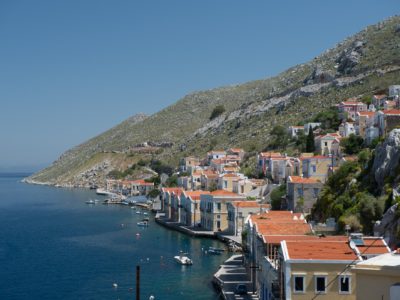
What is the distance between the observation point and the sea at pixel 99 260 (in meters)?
36.3

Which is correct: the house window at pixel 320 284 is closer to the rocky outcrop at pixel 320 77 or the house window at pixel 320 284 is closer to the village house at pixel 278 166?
the village house at pixel 278 166

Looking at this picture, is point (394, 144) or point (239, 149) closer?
point (394, 144)

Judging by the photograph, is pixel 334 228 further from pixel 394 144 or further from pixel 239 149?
pixel 239 149

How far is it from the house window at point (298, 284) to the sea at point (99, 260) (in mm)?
13581

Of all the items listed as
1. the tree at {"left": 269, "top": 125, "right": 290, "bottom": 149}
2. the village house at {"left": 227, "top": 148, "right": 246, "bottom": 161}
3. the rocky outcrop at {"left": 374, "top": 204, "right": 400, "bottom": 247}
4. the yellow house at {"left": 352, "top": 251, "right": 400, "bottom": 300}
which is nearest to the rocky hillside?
the village house at {"left": 227, "top": 148, "right": 246, "bottom": 161}

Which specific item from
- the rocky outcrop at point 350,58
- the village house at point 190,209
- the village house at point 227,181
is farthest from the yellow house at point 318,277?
the rocky outcrop at point 350,58

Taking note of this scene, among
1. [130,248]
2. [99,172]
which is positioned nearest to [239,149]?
[130,248]

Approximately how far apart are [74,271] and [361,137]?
1232 inches

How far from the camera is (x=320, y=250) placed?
816 inches

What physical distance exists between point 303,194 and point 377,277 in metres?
38.1

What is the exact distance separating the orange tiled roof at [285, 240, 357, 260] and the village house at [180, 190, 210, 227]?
42901 millimetres

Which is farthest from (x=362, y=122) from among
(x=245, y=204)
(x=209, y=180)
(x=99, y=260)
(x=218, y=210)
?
(x=99, y=260)

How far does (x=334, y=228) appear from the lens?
114 feet

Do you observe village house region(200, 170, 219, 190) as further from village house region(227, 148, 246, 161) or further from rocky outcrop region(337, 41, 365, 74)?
rocky outcrop region(337, 41, 365, 74)
